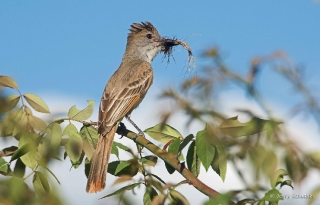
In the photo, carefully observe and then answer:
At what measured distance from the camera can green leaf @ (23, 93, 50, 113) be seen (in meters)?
3.08

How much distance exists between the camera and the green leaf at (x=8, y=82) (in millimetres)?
2305

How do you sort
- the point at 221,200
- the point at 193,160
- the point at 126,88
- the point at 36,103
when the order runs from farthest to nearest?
the point at 126,88
the point at 36,103
the point at 193,160
the point at 221,200

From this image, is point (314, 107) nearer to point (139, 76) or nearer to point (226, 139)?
point (226, 139)

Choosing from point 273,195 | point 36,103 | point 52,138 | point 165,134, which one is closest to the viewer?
point 273,195

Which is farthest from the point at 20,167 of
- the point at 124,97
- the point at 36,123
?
the point at 124,97

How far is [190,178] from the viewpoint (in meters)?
2.14

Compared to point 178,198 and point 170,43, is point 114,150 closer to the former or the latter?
point 178,198

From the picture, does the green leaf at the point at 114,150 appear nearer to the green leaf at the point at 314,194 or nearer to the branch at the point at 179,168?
the branch at the point at 179,168

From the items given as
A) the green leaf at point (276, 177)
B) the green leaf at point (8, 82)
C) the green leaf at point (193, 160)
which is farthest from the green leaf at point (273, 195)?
the green leaf at point (8, 82)

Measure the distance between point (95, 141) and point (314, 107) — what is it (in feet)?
7.58

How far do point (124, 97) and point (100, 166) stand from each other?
3318 mm

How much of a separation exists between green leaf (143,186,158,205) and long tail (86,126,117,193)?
109 cm

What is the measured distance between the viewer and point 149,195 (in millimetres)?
2041

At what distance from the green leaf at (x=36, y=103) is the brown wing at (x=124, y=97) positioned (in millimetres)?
2658
